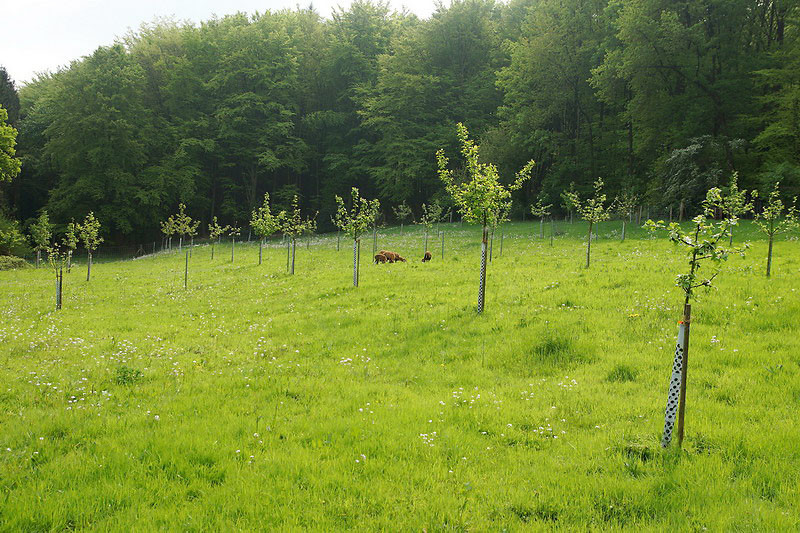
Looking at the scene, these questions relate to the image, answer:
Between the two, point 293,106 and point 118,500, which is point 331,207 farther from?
point 118,500

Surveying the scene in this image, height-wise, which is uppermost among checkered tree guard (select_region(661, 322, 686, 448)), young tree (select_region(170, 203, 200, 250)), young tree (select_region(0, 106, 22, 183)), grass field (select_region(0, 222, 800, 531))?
young tree (select_region(0, 106, 22, 183))

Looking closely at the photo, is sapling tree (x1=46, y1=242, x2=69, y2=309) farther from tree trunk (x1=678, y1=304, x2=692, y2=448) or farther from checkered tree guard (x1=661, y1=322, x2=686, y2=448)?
tree trunk (x1=678, y1=304, x2=692, y2=448)

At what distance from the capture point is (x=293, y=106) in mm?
81125

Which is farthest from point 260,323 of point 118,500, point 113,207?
point 113,207

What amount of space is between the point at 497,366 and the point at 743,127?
160ft

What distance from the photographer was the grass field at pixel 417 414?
6.03 meters

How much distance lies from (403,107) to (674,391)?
240 feet

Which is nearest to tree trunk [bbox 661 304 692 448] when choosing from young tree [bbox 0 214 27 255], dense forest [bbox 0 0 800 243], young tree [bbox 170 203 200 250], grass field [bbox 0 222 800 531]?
grass field [bbox 0 222 800 531]

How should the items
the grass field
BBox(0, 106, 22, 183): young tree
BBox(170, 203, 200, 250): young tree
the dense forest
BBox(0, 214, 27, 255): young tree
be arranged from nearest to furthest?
the grass field
the dense forest
BBox(0, 106, 22, 183): young tree
BBox(0, 214, 27, 255): young tree
BBox(170, 203, 200, 250): young tree

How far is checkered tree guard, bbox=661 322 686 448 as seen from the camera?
705 cm

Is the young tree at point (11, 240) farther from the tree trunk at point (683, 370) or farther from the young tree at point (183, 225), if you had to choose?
the tree trunk at point (683, 370)

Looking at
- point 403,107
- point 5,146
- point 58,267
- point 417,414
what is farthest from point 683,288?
point 403,107

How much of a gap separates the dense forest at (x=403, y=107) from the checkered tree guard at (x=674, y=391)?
38.9 meters

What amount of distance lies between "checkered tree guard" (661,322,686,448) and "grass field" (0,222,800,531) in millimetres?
256
